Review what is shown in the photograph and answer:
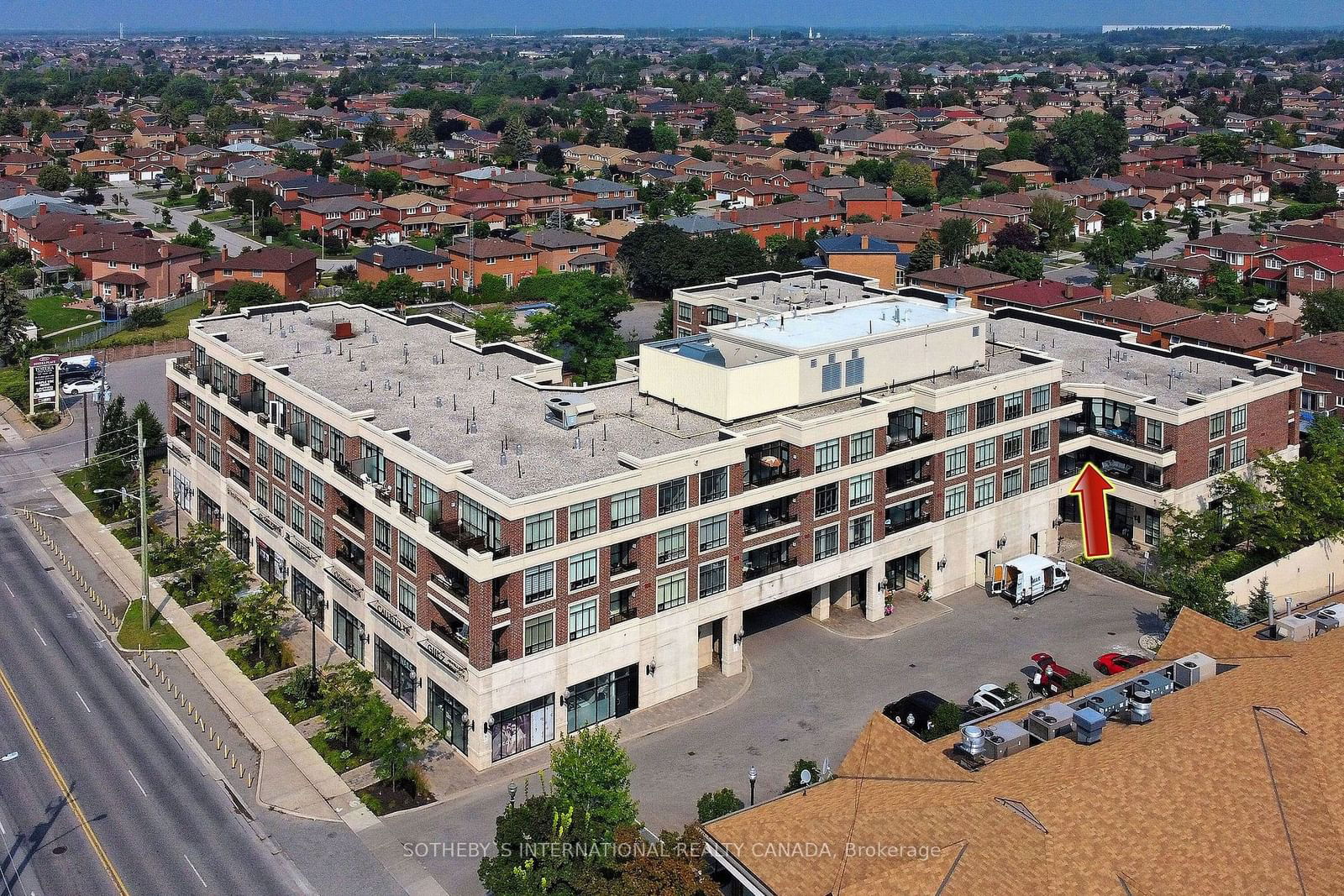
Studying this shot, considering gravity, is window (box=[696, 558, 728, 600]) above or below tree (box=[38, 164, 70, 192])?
below

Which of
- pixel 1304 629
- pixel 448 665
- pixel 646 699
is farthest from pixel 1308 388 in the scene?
pixel 448 665

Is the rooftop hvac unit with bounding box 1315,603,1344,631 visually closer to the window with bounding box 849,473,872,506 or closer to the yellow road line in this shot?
the window with bounding box 849,473,872,506

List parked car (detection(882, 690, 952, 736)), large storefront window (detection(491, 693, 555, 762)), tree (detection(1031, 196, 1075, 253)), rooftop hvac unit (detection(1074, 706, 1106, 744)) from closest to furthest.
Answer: rooftop hvac unit (detection(1074, 706, 1106, 744)) < large storefront window (detection(491, 693, 555, 762)) < parked car (detection(882, 690, 952, 736)) < tree (detection(1031, 196, 1075, 253))

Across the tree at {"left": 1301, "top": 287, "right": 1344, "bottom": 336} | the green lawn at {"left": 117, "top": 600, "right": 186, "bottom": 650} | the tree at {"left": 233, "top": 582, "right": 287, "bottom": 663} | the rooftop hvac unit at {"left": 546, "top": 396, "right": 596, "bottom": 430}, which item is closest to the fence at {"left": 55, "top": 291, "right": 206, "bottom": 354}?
the green lawn at {"left": 117, "top": 600, "right": 186, "bottom": 650}

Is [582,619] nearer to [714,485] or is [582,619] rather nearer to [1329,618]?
[714,485]

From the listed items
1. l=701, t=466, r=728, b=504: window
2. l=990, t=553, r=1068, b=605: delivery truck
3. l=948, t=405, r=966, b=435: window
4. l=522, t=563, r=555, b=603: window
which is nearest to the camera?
l=522, t=563, r=555, b=603: window

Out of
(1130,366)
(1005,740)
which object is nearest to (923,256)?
(1130,366)

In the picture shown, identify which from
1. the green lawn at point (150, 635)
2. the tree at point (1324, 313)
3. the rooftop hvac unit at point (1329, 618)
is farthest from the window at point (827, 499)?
the tree at point (1324, 313)
